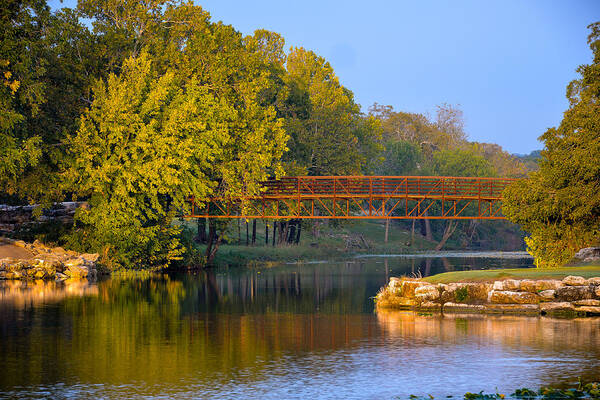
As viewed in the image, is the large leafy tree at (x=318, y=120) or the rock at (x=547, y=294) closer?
the rock at (x=547, y=294)

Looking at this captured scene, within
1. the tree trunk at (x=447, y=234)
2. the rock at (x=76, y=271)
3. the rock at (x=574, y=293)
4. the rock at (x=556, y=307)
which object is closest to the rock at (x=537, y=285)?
the rock at (x=574, y=293)

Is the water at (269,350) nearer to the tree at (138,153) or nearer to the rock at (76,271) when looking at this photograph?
the rock at (76,271)

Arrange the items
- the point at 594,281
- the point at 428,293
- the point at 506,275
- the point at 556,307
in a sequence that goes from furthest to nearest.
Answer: the point at 506,275, the point at 428,293, the point at 594,281, the point at 556,307

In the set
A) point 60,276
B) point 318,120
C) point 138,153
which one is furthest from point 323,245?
point 60,276

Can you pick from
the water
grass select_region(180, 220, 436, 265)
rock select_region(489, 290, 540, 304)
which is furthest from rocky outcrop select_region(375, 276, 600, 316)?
grass select_region(180, 220, 436, 265)

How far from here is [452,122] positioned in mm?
159625

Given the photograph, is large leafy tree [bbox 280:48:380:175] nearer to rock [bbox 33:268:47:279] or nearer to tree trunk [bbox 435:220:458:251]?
tree trunk [bbox 435:220:458:251]

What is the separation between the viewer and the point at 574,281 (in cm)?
2867

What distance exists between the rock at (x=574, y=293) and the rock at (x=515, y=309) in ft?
3.15

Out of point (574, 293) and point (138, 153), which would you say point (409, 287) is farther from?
point (138, 153)

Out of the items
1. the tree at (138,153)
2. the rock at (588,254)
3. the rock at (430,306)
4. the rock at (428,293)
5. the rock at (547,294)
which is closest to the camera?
the rock at (547,294)

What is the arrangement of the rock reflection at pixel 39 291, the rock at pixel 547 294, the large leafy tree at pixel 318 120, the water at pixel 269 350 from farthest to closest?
1. the large leafy tree at pixel 318 120
2. the rock reflection at pixel 39 291
3. the rock at pixel 547 294
4. the water at pixel 269 350

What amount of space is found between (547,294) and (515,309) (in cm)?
138

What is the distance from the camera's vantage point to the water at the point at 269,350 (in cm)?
1580
